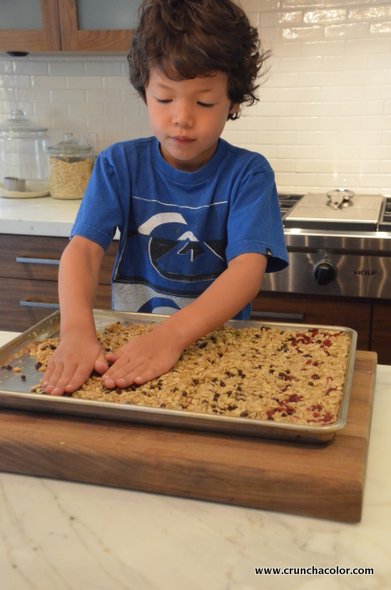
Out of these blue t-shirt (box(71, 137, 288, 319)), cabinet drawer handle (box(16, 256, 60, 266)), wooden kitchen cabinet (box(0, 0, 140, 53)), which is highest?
wooden kitchen cabinet (box(0, 0, 140, 53))

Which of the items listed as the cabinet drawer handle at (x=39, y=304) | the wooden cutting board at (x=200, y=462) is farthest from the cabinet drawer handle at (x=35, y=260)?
the wooden cutting board at (x=200, y=462)

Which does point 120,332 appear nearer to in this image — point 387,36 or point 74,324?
point 74,324

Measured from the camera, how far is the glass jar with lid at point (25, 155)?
2521 millimetres

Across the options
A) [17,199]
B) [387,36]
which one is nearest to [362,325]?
[387,36]

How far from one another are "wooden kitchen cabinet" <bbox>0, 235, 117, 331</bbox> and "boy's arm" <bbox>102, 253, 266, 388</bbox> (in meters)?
0.96

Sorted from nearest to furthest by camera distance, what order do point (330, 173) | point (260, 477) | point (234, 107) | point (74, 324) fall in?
point (260, 477) → point (74, 324) → point (234, 107) → point (330, 173)

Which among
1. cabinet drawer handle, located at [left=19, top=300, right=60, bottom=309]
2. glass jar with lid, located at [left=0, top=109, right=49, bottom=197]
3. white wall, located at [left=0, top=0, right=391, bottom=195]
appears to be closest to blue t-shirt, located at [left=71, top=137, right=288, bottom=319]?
cabinet drawer handle, located at [left=19, top=300, right=60, bottom=309]

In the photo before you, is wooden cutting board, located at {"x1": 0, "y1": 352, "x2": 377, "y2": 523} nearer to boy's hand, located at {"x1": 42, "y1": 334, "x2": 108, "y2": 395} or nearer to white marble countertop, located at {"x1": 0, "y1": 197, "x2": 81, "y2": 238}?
boy's hand, located at {"x1": 42, "y1": 334, "x2": 108, "y2": 395}

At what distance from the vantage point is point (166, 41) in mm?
1085

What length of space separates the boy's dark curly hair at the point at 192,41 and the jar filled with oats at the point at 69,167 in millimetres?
1271

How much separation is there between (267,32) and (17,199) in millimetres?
1129

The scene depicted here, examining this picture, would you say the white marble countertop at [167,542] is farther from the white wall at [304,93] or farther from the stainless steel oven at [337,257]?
the white wall at [304,93]

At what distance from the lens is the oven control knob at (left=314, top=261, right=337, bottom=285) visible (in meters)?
1.83

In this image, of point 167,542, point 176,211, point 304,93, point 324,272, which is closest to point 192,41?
point 176,211
